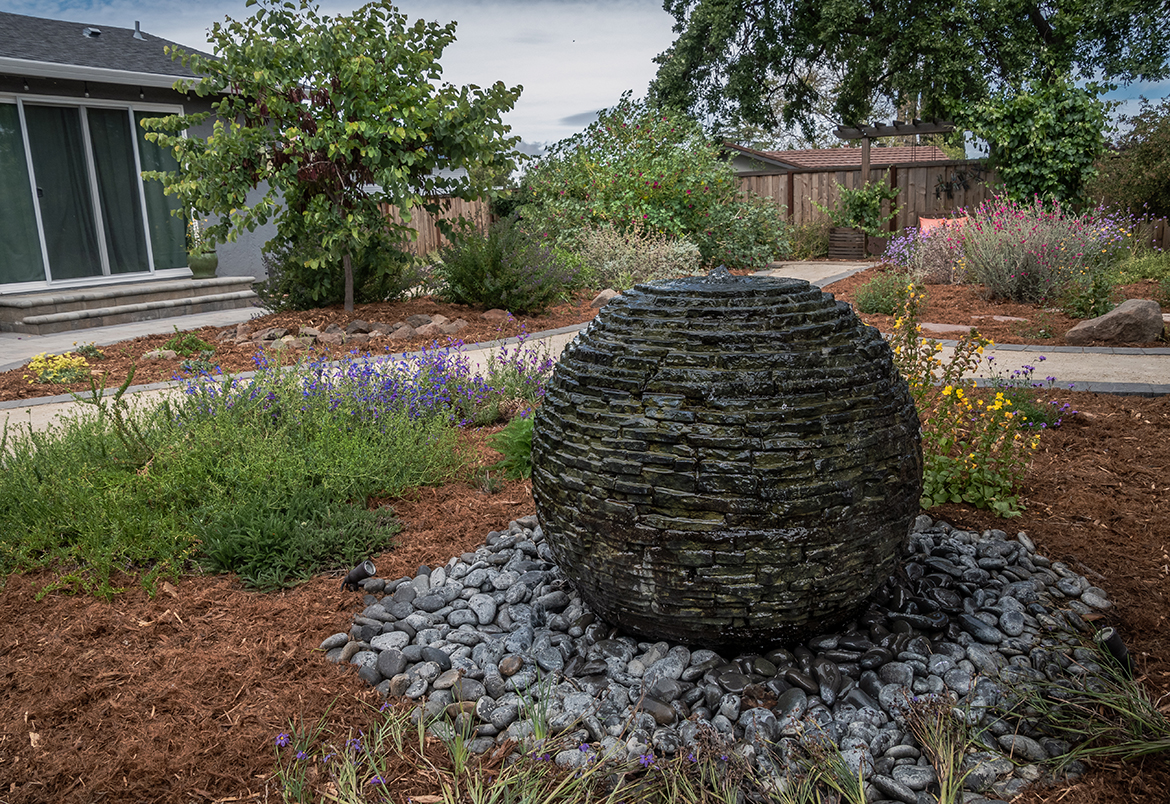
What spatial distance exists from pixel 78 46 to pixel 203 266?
13.1 ft

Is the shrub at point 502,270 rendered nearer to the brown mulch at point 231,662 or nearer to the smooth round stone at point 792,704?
the brown mulch at point 231,662


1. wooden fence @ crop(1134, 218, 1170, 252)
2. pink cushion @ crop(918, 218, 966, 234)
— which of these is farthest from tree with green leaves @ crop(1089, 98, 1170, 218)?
pink cushion @ crop(918, 218, 966, 234)

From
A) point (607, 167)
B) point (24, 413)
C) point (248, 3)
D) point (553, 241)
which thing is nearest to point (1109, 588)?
point (24, 413)

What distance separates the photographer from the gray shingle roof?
1144 centimetres

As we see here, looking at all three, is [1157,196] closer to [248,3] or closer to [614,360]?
[248,3]

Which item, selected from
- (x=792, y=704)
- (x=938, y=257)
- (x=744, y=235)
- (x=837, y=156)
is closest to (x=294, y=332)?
(x=792, y=704)

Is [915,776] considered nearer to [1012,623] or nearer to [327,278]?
[1012,623]

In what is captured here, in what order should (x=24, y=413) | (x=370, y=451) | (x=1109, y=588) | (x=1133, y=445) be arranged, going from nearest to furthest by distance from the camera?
Result: (x=1109, y=588)
(x=370, y=451)
(x=1133, y=445)
(x=24, y=413)

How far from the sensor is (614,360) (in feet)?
7.72

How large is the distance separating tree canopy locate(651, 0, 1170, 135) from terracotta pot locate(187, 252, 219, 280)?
46.0 ft

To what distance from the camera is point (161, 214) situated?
44.0 feet

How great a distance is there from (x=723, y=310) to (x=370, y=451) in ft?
7.59

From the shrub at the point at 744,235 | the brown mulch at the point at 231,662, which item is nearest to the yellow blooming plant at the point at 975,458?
the brown mulch at the point at 231,662

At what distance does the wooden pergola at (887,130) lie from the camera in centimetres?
1761
